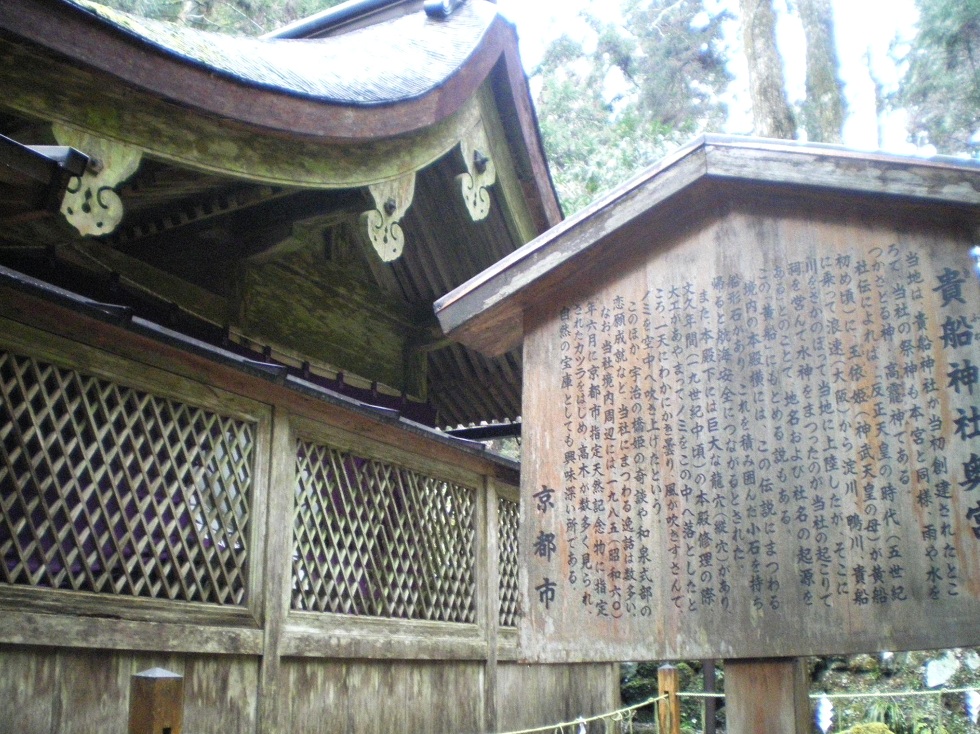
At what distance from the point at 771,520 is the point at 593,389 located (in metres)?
1.07

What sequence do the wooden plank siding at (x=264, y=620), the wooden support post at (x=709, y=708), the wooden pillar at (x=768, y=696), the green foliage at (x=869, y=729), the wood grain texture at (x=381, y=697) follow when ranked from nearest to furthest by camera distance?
the wooden pillar at (x=768, y=696) → the wooden plank siding at (x=264, y=620) → the wood grain texture at (x=381, y=697) → the wooden support post at (x=709, y=708) → the green foliage at (x=869, y=729)

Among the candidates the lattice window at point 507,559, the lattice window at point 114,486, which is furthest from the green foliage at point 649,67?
the lattice window at point 114,486

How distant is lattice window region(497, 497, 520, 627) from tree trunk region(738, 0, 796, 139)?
9.15 metres

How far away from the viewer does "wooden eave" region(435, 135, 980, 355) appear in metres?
3.55

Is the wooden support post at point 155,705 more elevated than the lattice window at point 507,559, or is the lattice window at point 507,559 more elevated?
the lattice window at point 507,559

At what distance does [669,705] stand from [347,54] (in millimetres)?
5809

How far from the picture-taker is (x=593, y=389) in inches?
170

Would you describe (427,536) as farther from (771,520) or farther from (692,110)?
(692,110)

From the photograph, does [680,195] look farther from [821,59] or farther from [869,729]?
[821,59]

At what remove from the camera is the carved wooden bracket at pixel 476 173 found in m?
6.95

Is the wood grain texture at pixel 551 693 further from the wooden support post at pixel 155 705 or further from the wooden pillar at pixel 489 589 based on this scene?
the wooden support post at pixel 155 705

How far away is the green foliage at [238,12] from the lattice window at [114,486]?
57.8 ft

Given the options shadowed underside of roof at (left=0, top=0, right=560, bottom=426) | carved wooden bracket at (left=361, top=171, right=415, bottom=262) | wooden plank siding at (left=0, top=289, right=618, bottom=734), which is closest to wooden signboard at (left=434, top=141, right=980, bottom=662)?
wooden plank siding at (left=0, top=289, right=618, bottom=734)

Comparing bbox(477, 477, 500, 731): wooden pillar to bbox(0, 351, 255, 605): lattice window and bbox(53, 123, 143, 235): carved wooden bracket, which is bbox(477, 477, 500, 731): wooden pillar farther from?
bbox(53, 123, 143, 235): carved wooden bracket
